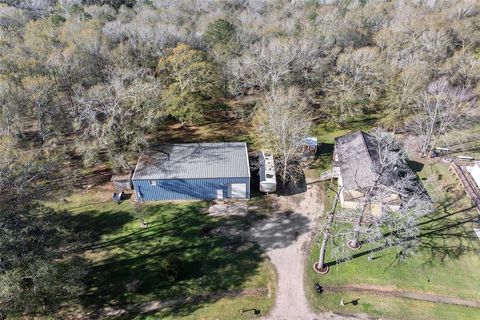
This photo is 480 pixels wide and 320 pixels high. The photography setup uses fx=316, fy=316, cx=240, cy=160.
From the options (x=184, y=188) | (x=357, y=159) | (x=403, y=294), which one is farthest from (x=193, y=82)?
(x=403, y=294)

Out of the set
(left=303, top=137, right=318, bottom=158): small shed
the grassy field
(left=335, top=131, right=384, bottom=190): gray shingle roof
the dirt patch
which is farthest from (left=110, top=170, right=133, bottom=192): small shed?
(left=335, top=131, right=384, bottom=190): gray shingle roof

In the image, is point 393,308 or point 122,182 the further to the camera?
point 122,182

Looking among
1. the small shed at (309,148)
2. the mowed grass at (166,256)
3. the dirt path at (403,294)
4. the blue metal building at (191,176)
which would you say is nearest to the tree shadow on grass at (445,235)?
the dirt path at (403,294)

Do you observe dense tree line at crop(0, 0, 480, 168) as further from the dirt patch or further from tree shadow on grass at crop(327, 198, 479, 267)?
the dirt patch

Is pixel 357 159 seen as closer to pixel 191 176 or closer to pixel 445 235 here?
pixel 445 235

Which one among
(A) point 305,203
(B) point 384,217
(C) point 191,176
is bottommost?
(B) point 384,217

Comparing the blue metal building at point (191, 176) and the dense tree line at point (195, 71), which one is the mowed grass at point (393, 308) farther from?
the dense tree line at point (195, 71)

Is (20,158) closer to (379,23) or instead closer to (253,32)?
(253,32)
